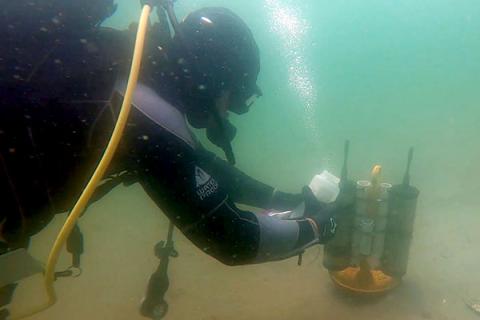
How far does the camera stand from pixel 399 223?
409cm

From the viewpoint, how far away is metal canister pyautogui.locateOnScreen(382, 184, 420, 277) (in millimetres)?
4051

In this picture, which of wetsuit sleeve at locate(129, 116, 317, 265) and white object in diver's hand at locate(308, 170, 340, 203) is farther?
white object in diver's hand at locate(308, 170, 340, 203)

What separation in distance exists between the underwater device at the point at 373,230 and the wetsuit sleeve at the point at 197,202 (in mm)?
2224

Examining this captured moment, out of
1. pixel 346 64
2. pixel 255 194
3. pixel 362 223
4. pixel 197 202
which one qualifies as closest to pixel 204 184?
pixel 197 202

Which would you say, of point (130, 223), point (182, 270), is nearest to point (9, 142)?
point (182, 270)

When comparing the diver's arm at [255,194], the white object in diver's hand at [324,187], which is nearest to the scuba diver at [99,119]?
the diver's arm at [255,194]

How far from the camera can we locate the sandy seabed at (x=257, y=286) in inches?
165

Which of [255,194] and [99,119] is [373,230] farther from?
[99,119]

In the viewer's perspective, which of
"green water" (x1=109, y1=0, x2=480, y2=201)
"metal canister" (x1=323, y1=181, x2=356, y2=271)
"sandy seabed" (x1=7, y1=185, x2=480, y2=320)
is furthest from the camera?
"green water" (x1=109, y1=0, x2=480, y2=201)

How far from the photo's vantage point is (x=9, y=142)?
56.9 inches

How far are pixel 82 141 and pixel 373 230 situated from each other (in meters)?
3.30

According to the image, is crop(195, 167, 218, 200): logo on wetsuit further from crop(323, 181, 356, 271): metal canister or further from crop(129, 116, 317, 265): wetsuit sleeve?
crop(323, 181, 356, 271): metal canister

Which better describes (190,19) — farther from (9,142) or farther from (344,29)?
(344,29)

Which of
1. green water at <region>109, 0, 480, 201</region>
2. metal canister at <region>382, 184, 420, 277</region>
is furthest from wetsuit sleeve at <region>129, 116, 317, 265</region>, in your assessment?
green water at <region>109, 0, 480, 201</region>
